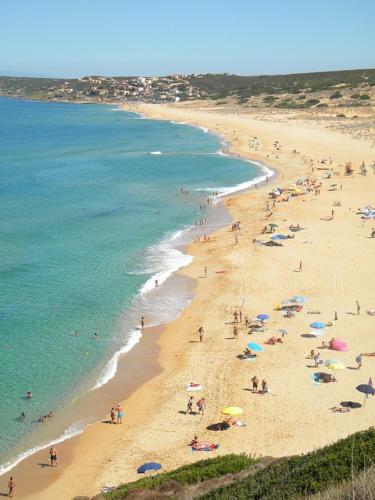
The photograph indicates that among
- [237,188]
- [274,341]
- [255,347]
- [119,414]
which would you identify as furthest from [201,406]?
A: [237,188]

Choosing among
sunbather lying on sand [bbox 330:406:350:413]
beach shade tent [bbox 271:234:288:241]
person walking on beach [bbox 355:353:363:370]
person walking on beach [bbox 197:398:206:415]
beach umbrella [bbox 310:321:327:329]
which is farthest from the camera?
beach shade tent [bbox 271:234:288:241]

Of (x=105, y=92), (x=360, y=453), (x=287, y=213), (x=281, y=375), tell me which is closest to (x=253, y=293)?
(x=281, y=375)

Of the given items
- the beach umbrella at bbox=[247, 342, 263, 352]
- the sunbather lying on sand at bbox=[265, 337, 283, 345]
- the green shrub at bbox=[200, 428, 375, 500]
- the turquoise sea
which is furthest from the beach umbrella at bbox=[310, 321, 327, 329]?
the green shrub at bbox=[200, 428, 375, 500]

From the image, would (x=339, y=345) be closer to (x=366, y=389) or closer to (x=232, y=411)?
(x=366, y=389)

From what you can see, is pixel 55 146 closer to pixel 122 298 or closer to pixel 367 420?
pixel 122 298

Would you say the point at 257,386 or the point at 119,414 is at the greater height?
the point at 257,386

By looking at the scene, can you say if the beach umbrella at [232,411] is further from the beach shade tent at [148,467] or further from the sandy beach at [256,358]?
the beach shade tent at [148,467]

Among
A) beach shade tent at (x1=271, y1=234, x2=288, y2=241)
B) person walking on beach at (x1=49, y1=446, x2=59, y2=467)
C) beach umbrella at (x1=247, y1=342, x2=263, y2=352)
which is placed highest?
beach shade tent at (x1=271, y1=234, x2=288, y2=241)

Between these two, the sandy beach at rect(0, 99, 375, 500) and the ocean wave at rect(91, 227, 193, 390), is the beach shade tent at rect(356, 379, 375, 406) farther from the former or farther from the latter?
the ocean wave at rect(91, 227, 193, 390)
